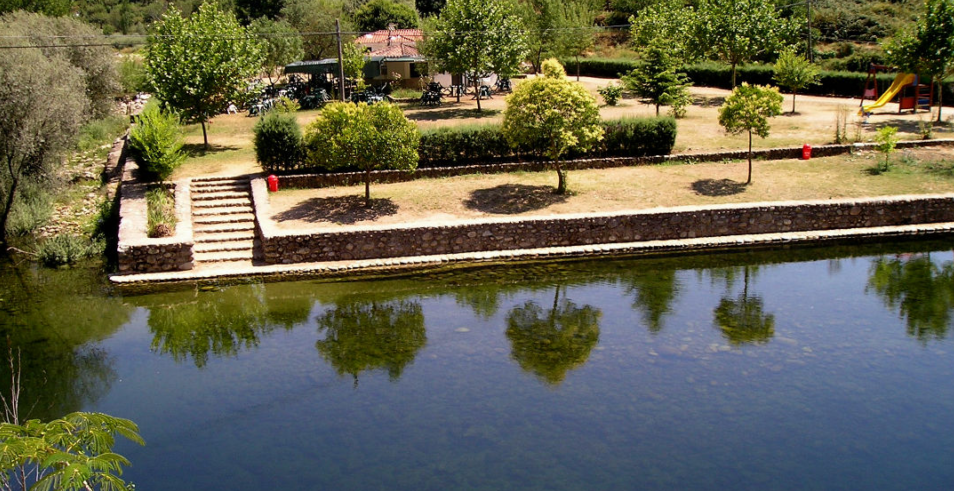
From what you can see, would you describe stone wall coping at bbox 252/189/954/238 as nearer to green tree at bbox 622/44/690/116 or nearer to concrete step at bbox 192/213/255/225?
concrete step at bbox 192/213/255/225

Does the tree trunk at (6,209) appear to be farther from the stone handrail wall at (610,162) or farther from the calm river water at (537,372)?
the stone handrail wall at (610,162)

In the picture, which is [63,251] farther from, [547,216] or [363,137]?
[547,216]

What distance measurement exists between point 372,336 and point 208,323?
10.2ft

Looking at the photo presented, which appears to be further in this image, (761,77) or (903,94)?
(761,77)

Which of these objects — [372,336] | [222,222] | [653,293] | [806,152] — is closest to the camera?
[372,336]

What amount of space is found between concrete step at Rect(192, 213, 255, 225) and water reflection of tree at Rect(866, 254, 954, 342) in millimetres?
13365

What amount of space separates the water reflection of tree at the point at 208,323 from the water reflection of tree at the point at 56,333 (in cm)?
83

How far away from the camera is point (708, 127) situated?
1051 inches

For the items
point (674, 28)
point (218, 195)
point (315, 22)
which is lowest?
point (218, 195)

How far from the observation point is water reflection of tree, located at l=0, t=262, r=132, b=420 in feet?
38.7

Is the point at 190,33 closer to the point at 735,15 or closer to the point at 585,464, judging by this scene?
the point at 585,464

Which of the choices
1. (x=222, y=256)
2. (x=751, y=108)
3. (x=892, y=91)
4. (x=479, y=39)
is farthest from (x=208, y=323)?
(x=892, y=91)

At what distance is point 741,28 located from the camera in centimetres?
3216

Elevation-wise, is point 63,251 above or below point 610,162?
below
